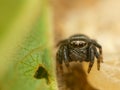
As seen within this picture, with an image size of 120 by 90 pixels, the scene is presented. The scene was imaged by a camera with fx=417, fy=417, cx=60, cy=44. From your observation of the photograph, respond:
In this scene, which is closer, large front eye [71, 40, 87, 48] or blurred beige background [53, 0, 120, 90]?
large front eye [71, 40, 87, 48]

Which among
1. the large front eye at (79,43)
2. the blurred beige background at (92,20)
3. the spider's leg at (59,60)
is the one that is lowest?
the spider's leg at (59,60)

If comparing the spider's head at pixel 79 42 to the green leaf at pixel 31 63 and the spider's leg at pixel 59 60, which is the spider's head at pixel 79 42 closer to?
the spider's leg at pixel 59 60

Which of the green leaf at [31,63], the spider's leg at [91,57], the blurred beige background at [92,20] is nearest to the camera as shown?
the green leaf at [31,63]

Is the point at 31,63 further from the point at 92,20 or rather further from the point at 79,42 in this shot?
the point at 92,20

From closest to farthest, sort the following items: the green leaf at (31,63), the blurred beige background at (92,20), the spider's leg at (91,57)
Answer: the green leaf at (31,63), the spider's leg at (91,57), the blurred beige background at (92,20)

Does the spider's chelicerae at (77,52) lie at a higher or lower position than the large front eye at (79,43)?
lower

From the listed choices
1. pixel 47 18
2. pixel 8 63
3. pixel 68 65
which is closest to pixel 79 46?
pixel 68 65

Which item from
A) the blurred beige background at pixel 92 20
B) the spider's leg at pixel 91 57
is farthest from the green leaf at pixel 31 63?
the blurred beige background at pixel 92 20

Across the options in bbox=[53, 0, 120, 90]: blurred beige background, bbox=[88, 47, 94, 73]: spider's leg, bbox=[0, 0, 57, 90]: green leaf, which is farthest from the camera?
bbox=[53, 0, 120, 90]: blurred beige background

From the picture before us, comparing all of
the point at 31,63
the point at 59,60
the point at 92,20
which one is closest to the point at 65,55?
the point at 59,60

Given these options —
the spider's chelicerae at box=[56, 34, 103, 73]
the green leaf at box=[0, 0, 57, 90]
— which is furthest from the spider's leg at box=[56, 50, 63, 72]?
the green leaf at box=[0, 0, 57, 90]

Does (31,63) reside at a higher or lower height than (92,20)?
lower

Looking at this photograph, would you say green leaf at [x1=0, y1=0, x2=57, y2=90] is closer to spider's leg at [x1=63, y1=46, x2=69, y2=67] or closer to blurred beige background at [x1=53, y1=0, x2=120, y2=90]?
spider's leg at [x1=63, y1=46, x2=69, y2=67]
